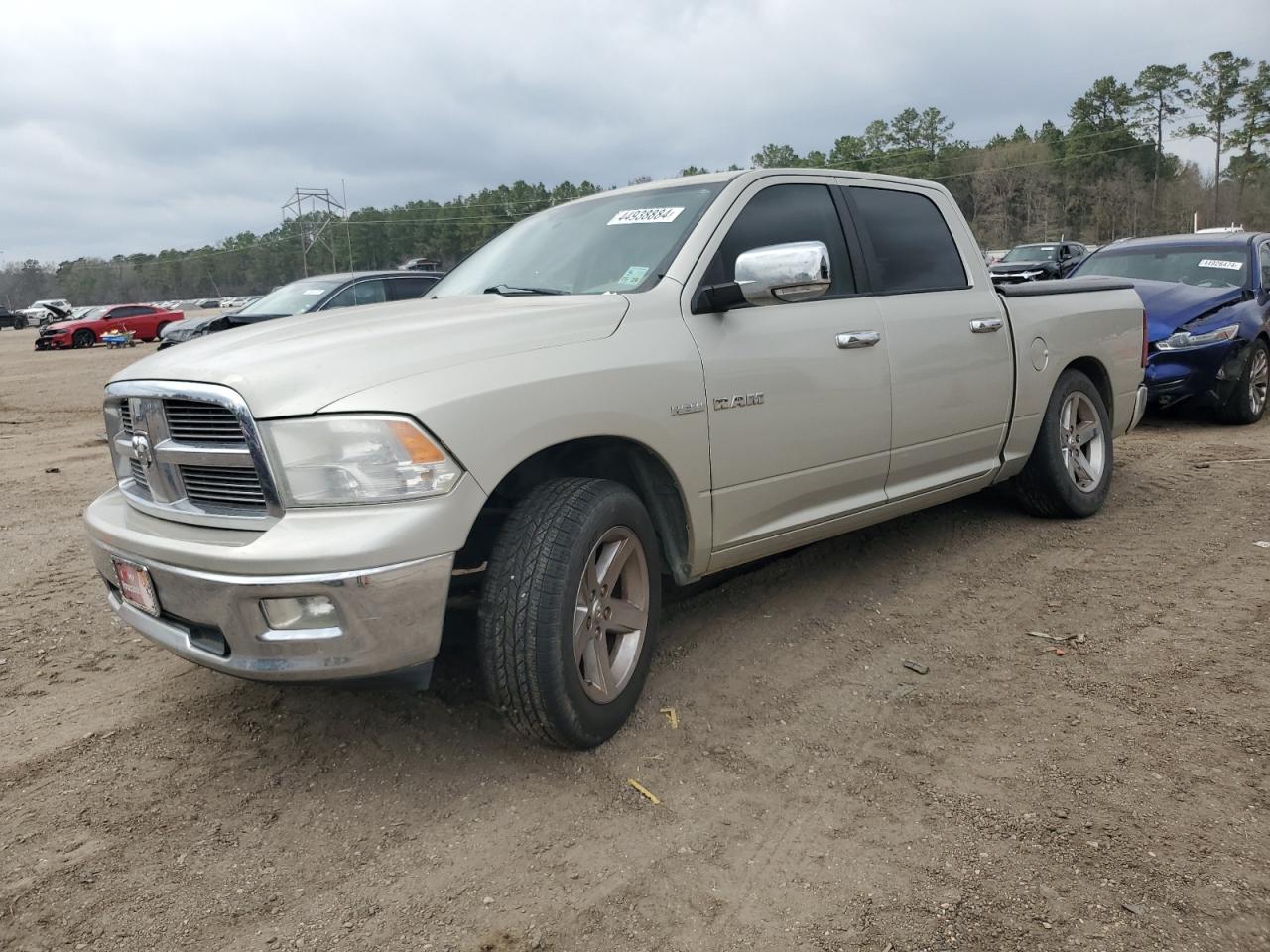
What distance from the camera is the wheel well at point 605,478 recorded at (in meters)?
3.02

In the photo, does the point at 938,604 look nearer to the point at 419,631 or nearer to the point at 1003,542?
the point at 1003,542

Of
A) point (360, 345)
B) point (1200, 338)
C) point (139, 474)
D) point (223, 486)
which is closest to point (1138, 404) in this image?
point (1200, 338)

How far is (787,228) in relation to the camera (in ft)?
12.8

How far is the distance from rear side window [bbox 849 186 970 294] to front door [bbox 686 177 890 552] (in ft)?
0.82

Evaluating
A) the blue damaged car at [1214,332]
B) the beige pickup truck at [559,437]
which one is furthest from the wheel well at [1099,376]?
the blue damaged car at [1214,332]

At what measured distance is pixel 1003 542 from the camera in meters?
5.12

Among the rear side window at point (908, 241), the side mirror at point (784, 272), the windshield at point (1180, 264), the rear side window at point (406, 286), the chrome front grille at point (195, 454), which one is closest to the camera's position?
the chrome front grille at point (195, 454)

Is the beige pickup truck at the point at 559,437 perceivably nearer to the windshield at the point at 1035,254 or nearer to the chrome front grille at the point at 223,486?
the chrome front grille at the point at 223,486

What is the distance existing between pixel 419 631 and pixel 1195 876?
2.01m

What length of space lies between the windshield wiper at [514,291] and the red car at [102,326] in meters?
32.8

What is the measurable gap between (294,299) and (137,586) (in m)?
8.80

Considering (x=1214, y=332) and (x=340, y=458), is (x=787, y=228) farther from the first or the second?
(x=1214, y=332)

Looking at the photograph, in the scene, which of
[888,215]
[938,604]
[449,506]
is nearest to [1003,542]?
[938,604]

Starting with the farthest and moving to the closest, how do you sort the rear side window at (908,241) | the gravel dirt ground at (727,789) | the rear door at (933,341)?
the rear side window at (908,241) → the rear door at (933,341) → the gravel dirt ground at (727,789)
